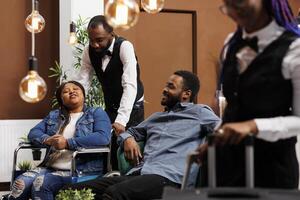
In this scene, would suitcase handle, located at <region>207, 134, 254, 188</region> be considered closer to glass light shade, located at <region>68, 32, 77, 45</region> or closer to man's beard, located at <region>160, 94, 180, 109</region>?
man's beard, located at <region>160, 94, 180, 109</region>

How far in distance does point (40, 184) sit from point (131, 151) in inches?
30.3

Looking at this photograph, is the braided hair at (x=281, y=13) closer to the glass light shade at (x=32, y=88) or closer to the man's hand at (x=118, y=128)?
the glass light shade at (x=32, y=88)

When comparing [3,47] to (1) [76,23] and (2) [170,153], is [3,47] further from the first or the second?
(2) [170,153]

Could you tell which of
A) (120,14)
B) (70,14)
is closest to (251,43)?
(120,14)


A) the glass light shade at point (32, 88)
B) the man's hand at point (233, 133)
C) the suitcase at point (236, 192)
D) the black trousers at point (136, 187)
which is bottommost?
the black trousers at point (136, 187)

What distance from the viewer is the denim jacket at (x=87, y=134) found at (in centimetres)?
375

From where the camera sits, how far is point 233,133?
1.42 m

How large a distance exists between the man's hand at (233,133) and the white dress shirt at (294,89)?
1.8 inches

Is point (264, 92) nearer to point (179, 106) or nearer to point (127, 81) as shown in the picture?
point (179, 106)

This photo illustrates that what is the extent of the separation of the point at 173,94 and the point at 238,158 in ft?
5.68

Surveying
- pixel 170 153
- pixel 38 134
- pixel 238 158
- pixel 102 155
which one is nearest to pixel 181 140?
pixel 170 153

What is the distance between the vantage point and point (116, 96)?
13.4 feet

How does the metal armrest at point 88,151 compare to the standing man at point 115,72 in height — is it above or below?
below

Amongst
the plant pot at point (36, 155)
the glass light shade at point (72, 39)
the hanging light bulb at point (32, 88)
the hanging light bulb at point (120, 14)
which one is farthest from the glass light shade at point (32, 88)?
the plant pot at point (36, 155)
